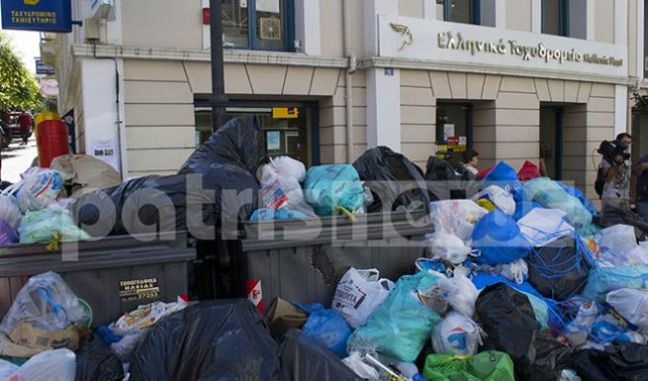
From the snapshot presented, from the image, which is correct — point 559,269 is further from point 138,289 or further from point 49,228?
point 49,228

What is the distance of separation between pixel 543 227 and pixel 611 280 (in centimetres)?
60

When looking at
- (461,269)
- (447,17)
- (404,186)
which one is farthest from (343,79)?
(461,269)

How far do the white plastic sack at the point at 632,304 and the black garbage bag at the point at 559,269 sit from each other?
311mm

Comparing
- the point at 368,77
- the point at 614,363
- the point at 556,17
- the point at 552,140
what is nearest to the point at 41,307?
the point at 614,363

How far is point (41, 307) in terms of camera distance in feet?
8.98

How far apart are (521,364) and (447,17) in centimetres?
757

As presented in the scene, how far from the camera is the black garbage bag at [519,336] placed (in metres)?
2.99

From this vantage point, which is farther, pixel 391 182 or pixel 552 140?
pixel 552 140

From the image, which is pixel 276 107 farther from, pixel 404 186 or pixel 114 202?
pixel 114 202

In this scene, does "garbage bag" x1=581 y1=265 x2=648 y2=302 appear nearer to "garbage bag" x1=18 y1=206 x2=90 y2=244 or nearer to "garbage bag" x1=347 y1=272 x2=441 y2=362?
"garbage bag" x1=347 y1=272 x2=441 y2=362

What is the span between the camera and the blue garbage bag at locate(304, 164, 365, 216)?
3.68 metres

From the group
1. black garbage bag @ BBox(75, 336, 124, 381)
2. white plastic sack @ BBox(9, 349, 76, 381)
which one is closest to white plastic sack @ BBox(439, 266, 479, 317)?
black garbage bag @ BBox(75, 336, 124, 381)

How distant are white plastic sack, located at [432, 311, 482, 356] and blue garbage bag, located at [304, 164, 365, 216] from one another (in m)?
1.00

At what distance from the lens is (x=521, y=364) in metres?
2.99
